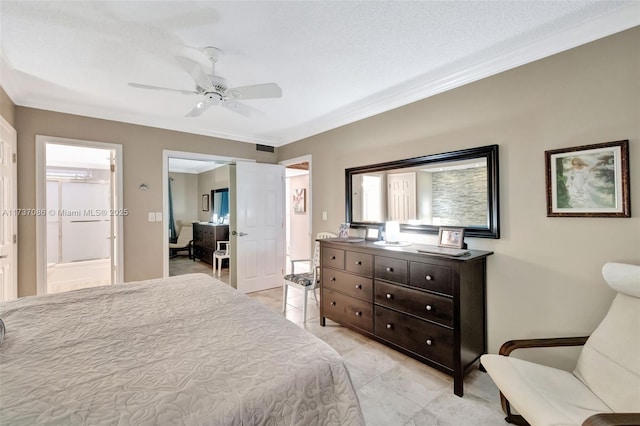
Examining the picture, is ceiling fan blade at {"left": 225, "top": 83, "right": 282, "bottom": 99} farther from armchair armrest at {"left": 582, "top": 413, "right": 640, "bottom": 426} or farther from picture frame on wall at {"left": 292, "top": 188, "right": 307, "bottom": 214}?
picture frame on wall at {"left": 292, "top": 188, "right": 307, "bottom": 214}

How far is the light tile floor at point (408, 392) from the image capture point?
5.86 ft

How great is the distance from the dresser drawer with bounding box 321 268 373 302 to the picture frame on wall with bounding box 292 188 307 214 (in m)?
3.66

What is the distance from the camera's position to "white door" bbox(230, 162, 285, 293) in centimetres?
439

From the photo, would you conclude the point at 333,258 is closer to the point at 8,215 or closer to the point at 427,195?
the point at 427,195

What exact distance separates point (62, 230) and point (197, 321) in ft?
20.2

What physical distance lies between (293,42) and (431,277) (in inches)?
81.3

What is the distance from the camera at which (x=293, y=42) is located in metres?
2.09

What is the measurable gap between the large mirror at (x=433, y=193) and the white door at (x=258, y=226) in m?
1.69

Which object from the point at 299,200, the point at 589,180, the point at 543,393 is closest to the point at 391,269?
the point at 543,393

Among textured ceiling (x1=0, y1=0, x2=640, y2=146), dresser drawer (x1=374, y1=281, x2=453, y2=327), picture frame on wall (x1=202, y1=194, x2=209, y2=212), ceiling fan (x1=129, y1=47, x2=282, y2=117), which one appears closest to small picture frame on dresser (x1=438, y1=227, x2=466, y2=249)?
dresser drawer (x1=374, y1=281, x2=453, y2=327)

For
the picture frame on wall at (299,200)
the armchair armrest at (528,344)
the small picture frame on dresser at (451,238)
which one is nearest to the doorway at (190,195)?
the picture frame on wall at (299,200)

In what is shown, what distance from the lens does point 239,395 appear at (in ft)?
3.16

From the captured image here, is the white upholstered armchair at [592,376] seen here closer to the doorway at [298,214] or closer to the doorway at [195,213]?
the doorway at [298,214]

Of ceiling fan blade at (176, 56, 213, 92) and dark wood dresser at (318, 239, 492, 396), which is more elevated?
ceiling fan blade at (176, 56, 213, 92)
